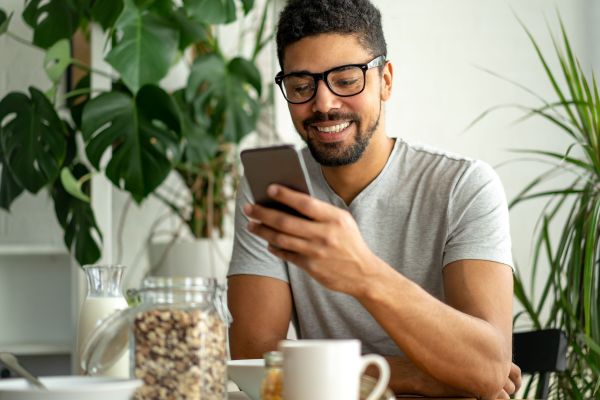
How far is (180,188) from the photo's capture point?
3.52 m

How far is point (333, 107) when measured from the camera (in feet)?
5.74

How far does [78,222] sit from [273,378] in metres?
2.08

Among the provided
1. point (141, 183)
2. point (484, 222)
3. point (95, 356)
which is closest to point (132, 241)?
point (141, 183)

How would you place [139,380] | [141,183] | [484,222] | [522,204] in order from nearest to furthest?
→ [139,380], [484,222], [141,183], [522,204]

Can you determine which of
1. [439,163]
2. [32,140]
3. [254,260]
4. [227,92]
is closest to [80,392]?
[254,260]

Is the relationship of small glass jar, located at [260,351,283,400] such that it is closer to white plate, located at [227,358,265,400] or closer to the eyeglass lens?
white plate, located at [227,358,265,400]

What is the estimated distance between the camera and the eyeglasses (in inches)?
68.5

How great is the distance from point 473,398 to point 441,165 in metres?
0.53

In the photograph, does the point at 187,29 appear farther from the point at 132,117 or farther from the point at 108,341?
the point at 108,341

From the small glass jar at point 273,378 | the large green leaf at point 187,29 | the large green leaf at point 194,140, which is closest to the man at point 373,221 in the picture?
the small glass jar at point 273,378

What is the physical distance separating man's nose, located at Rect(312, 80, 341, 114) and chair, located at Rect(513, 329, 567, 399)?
0.61 meters

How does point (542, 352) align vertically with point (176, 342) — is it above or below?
below

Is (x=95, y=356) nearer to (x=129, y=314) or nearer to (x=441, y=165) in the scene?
(x=129, y=314)

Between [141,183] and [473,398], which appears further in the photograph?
[141,183]
